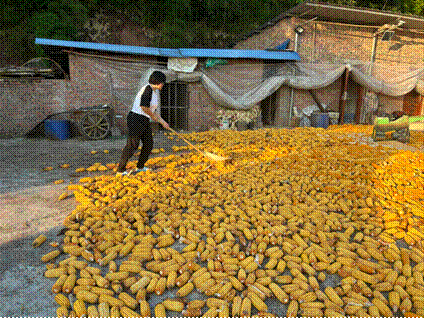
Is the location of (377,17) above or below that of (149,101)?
above

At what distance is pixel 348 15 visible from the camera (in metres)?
11.6

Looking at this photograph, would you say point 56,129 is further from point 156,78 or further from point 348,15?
point 348,15

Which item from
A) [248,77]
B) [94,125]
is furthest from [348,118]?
[94,125]

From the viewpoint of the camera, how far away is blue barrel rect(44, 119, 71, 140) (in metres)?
8.72

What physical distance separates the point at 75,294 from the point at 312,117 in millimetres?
10998

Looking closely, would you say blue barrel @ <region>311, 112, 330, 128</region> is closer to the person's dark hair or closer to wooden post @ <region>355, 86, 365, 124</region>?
wooden post @ <region>355, 86, 365, 124</region>

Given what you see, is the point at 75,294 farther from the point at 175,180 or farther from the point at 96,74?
the point at 96,74

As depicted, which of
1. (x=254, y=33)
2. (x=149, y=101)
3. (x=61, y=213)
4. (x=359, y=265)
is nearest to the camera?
A: (x=359, y=265)

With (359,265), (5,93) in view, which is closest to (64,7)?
(5,93)

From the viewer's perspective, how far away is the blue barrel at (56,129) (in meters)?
8.72

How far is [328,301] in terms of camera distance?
2102 mm

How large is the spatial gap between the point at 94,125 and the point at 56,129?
118 centimetres

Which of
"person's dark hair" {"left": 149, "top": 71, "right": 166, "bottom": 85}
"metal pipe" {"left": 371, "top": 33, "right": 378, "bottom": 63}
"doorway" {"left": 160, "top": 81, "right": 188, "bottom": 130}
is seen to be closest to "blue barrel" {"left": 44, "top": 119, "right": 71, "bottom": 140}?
"doorway" {"left": 160, "top": 81, "right": 188, "bottom": 130}

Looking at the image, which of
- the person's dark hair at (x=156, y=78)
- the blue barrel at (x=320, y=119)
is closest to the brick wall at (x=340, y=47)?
the blue barrel at (x=320, y=119)
